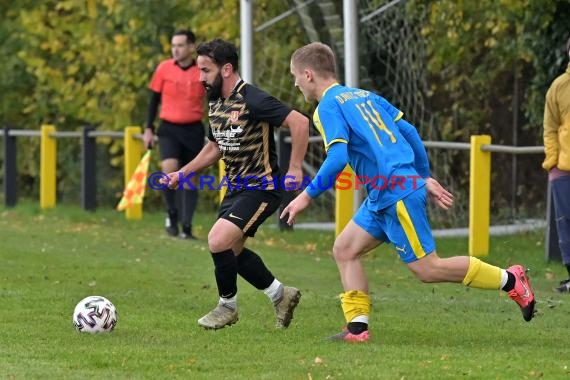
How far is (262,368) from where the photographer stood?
291 inches

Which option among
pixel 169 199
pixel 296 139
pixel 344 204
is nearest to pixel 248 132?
pixel 296 139

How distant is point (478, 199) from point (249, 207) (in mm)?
5130

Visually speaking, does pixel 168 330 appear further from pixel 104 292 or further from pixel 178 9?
pixel 178 9

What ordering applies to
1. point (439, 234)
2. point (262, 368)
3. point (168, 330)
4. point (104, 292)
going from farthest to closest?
point (439, 234), point (104, 292), point (168, 330), point (262, 368)

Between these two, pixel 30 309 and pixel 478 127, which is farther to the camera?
pixel 478 127

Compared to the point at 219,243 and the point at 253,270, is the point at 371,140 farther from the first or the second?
the point at 253,270

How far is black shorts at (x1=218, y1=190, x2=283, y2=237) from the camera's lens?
888cm

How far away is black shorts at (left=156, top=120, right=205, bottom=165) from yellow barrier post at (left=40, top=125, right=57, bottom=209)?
17.9 feet

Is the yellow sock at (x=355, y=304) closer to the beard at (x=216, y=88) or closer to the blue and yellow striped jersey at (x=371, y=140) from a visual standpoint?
the blue and yellow striped jersey at (x=371, y=140)

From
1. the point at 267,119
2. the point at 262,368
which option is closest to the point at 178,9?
the point at 267,119

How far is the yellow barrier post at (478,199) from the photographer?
13.6 metres

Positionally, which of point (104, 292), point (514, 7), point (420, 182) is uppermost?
point (514, 7)

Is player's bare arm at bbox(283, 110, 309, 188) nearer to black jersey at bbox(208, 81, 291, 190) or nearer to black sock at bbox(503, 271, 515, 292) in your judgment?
black jersey at bbox(208, 81, 291, 190)

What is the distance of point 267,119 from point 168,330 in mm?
1455
